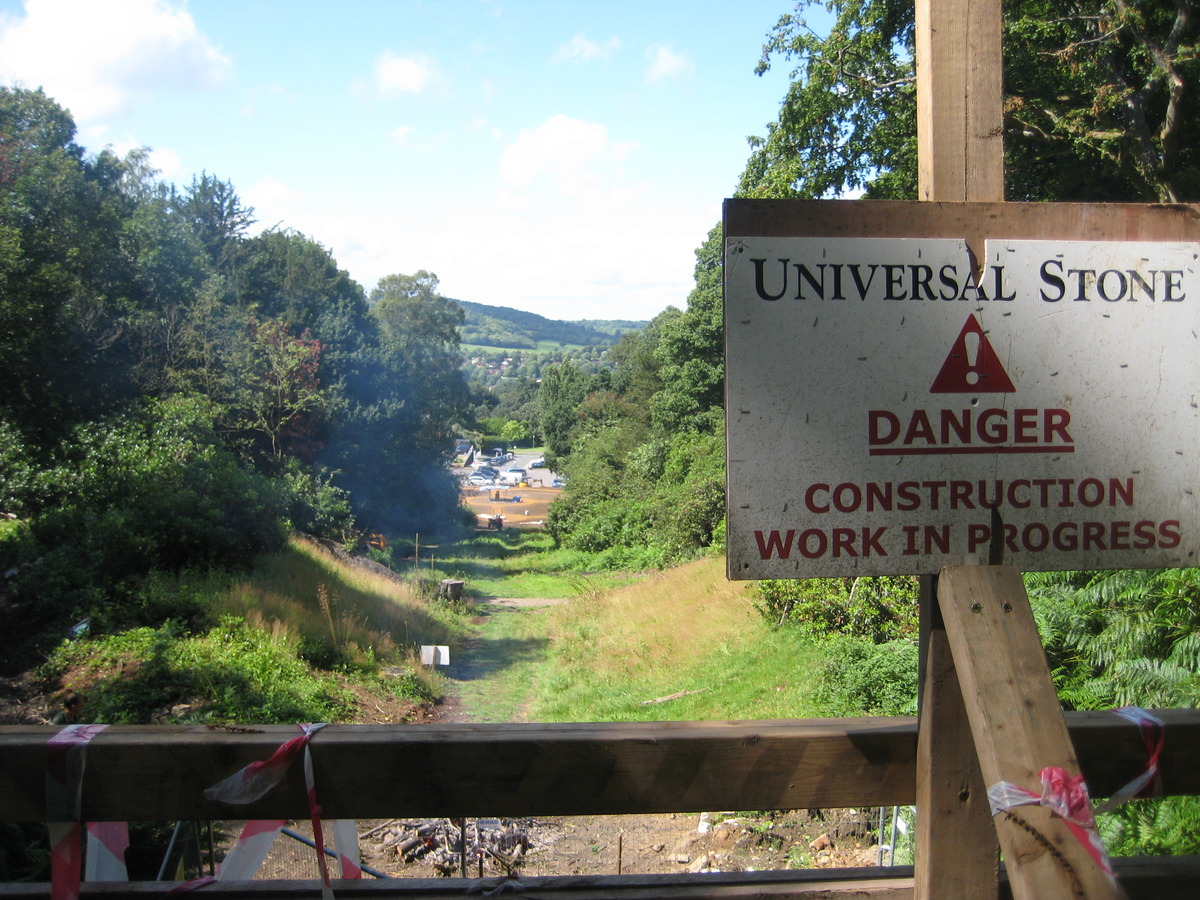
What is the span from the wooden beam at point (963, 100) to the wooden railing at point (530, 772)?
1.13 meters

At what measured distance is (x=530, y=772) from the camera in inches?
75.0

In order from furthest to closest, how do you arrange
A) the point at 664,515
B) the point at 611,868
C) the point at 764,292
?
the point at 664,515
the point at 611,868
the point at 764,292

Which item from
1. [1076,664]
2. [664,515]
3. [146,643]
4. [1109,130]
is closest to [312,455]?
[664,515]

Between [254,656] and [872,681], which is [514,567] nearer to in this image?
[254,656]

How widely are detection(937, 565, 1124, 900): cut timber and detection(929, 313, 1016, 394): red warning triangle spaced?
35 cm

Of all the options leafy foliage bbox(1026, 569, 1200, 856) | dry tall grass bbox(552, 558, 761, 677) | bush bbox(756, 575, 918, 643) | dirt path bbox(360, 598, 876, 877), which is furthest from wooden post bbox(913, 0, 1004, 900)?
dry tall grass bbox(552, 558, 761, 677)

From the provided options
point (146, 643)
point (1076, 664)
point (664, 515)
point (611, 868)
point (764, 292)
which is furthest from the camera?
point (664, 515)

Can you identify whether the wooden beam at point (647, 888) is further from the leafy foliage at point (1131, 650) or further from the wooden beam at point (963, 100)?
the leafy foliage at point (1131, 650)

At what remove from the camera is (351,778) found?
1.90 meters

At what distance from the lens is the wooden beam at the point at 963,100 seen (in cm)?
187

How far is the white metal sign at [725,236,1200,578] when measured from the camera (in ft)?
5.98

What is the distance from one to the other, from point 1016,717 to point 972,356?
70 centimetres

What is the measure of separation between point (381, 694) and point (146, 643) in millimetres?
3172

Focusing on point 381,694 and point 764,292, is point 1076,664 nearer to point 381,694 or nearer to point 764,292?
point 764,292
